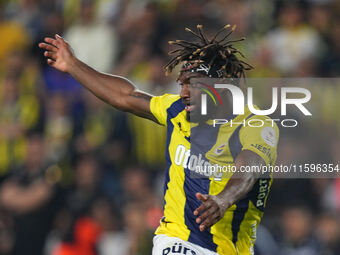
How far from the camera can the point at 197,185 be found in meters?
5.77

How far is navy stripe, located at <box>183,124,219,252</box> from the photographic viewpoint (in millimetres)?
5719

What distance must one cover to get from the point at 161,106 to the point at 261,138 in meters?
1.04

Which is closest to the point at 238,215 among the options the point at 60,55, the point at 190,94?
the point at 190,94

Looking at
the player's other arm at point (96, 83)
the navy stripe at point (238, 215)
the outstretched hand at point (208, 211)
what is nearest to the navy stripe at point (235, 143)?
the navy stripe at point (238, 215)

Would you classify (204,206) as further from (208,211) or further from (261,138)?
(261,138)

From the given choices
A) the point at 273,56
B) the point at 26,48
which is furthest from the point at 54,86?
the point at 273,56

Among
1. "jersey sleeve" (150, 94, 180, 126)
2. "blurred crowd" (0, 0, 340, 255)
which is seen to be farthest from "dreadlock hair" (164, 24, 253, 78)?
"blurred crowd" (0, 0, 340, 255)

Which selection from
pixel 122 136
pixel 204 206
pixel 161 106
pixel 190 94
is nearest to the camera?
pixel 204 206

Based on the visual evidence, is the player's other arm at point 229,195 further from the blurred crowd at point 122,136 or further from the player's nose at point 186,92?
the blurred crowd at point 122,136

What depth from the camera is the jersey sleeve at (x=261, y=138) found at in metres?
5.37

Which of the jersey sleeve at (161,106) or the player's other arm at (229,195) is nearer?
the player's other arm at (229,195)

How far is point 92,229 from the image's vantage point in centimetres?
1004

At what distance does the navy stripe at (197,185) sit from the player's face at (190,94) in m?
0.24

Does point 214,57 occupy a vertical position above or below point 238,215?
above
